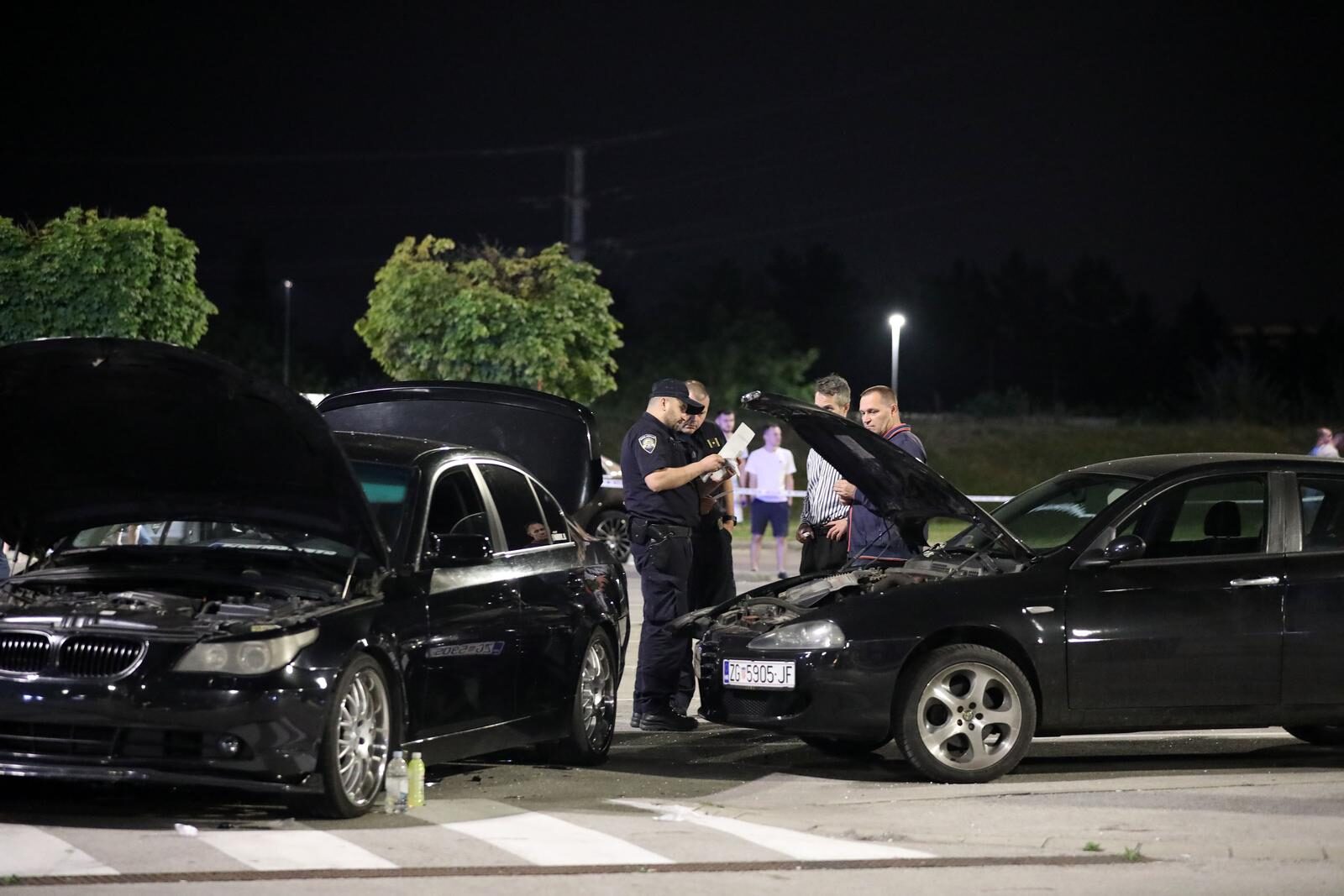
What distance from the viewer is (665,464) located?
11086 mm

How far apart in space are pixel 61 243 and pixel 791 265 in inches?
3380

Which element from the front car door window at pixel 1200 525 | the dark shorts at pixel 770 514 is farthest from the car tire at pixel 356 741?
the dark shorts at pixel 770 514

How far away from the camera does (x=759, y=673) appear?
9.40m

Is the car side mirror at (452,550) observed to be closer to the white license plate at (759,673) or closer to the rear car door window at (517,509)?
the rear car door window at (517,509)

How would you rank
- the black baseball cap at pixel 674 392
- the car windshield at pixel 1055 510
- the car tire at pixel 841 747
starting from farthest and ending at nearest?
the black baseball cap at pixel 674 392 → the car tire at pixel 841 747 → the car windshield at pixel 1055 510

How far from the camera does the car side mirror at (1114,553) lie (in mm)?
9367

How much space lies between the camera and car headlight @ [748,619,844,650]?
924cm

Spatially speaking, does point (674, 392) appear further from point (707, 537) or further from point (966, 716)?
point (966, 716)

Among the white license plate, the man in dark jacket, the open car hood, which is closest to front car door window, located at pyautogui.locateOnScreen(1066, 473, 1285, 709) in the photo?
the white license plate

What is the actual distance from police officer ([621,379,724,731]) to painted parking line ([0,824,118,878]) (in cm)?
421

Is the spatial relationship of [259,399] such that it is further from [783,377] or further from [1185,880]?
[783,377]

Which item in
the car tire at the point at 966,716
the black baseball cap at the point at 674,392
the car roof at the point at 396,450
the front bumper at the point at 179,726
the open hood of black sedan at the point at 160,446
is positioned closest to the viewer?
the front bumper at the point at 179,726

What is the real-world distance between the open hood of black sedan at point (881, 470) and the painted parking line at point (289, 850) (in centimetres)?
316

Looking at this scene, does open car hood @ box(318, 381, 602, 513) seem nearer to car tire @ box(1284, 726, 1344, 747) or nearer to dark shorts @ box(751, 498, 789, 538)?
car tire @ box(1284, 726, 1344, 747)
